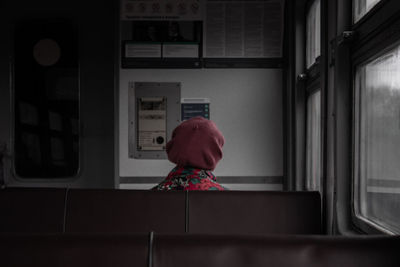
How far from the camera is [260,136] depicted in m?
3.04

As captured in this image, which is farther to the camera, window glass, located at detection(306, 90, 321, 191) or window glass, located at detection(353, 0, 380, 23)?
window glass, located at detection(306, 90, 321, 191)

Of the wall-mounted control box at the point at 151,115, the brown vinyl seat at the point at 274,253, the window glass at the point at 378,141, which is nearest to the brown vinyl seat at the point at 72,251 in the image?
the brown vinyl seat at the point at 274,253

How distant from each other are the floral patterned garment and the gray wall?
1413 millimetres

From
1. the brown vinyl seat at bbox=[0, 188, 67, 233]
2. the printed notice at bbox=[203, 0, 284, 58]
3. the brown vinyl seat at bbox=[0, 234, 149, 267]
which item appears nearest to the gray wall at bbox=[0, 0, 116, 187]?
the printed notice at bbox=[203, 0, 284, 58]

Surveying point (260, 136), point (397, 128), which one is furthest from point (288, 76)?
point (397, 128)

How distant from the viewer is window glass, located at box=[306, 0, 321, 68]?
2.38 metres

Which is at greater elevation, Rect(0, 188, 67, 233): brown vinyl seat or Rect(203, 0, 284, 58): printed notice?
Rect(203, 0, 284, 58): printed notice

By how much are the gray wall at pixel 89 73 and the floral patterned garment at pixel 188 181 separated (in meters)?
1.41

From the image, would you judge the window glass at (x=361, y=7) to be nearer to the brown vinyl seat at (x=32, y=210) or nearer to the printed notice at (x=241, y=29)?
the printed notice at (x=241, y=29)

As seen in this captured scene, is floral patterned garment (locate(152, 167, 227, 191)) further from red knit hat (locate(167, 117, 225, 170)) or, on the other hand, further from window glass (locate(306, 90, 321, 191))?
window glass (locate(306, 90, 321, 191))

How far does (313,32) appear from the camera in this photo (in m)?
2.49

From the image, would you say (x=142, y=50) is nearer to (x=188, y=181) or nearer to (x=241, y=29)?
(x=241, y=29)

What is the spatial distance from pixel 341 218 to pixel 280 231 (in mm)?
306

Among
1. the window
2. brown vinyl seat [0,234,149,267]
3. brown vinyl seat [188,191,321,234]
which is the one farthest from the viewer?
the window
